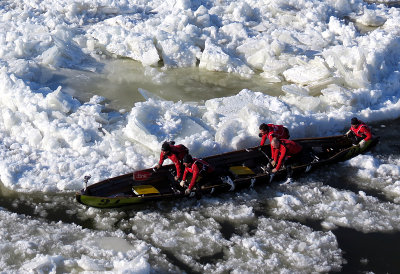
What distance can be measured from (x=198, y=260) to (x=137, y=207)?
187 centimetres

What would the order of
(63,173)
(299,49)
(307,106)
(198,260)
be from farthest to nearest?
1. (299,49)
2. (307,106)
3. (63,173)
4. (198,260)

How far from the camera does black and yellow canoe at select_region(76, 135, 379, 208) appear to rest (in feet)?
31.0

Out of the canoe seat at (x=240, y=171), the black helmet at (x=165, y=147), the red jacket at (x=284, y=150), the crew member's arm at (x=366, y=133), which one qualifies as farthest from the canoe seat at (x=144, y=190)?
the crew member's arm at (x=366, y=133)

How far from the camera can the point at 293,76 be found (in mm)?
14719

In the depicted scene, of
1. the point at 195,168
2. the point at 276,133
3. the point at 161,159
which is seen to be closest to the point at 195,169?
the point at 195,168

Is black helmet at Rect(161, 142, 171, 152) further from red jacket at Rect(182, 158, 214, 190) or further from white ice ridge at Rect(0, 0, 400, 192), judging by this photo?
white ice ridge at Rect(0, 0, 400, 192)

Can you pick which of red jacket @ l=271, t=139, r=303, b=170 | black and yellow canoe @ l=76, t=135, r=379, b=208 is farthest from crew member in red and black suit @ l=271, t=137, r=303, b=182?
black and yellow canoe @ l=76, t=135, r=379, b=208

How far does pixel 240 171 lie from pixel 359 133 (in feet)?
10.5

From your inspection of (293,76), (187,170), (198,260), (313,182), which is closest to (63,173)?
(187,170)

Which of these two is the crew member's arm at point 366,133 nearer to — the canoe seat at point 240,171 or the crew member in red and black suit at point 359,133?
the crew member in red and black suit at point 359,133

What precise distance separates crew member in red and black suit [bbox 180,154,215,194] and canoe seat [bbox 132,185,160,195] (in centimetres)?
58

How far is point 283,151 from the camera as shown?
10445mm

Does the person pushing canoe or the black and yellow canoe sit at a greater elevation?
the person pushing canoe

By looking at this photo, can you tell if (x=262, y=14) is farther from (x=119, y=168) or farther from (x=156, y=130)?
(x=119, y=168)
